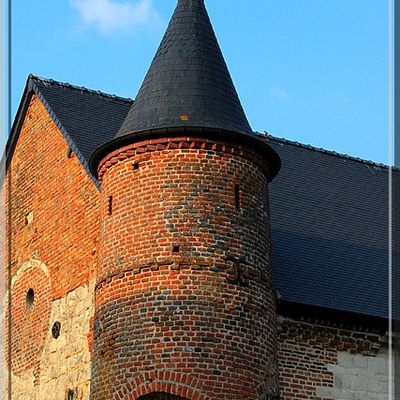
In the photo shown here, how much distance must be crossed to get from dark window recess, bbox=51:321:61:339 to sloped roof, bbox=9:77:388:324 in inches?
112

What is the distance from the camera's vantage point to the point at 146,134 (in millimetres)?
16891

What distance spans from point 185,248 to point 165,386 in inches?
78.9

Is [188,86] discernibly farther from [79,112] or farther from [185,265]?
[79,112]

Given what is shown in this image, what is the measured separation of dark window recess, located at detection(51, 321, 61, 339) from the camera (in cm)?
1941

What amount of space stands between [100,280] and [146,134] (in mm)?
2296

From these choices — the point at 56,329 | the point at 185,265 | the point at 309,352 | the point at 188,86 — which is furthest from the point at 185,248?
the point at 56,329

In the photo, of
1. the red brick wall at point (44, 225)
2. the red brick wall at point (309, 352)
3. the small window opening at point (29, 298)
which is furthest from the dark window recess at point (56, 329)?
the red brick wall at point (309, 352)

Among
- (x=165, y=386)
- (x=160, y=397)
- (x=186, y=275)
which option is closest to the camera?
(x=165, y=386)

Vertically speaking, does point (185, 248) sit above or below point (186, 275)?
above

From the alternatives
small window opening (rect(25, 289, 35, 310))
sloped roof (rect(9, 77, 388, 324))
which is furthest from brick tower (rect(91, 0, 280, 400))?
small window opening (rect(25, 289, 35, 310))

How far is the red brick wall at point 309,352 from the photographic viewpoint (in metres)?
17.4

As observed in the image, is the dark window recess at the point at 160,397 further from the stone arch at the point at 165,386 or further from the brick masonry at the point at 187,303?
the brick masonry at the point at 187,303

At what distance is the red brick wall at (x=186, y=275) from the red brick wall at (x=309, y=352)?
72cm

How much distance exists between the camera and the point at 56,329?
1948cm
